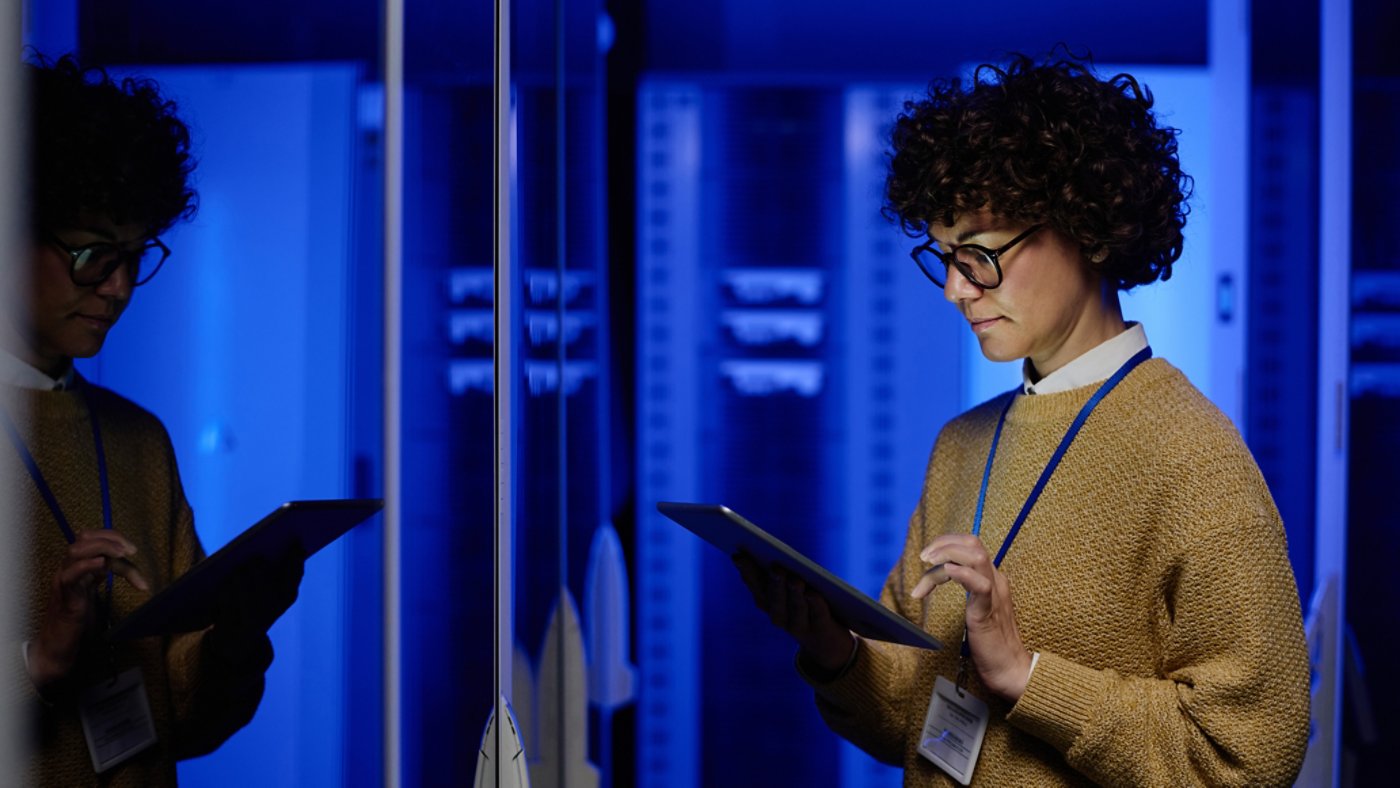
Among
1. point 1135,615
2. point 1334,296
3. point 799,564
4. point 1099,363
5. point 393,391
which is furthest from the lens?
point 1334,296

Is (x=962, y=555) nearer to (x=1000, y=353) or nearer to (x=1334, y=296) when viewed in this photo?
(x=1000, y=353)

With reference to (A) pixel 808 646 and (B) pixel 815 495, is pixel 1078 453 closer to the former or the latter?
(A) pixel 808 646

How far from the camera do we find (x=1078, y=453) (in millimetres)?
1280

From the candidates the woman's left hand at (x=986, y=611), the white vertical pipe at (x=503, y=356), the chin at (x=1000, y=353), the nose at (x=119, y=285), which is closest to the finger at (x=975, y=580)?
the woman's left hand at (x=986, y=611)

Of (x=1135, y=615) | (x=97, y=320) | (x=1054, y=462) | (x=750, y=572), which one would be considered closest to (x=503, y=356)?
(x=750, y=572)

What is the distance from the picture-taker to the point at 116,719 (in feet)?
1.84

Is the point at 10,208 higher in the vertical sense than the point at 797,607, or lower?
higher

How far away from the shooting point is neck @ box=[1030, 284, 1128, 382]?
52.5 inches

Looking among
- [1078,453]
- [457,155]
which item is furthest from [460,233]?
[1078,453]

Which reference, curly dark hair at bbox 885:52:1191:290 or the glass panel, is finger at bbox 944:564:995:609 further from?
the glass panel

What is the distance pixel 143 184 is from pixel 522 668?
1.20 meters

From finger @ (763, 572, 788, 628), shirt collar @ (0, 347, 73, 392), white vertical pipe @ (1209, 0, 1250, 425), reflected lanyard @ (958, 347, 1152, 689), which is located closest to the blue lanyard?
reflected lanyard @ (958, 347, 1152, 689)

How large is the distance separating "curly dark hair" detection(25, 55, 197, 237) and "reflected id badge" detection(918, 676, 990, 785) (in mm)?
959

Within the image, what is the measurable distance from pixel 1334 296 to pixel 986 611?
1426 millimetres
